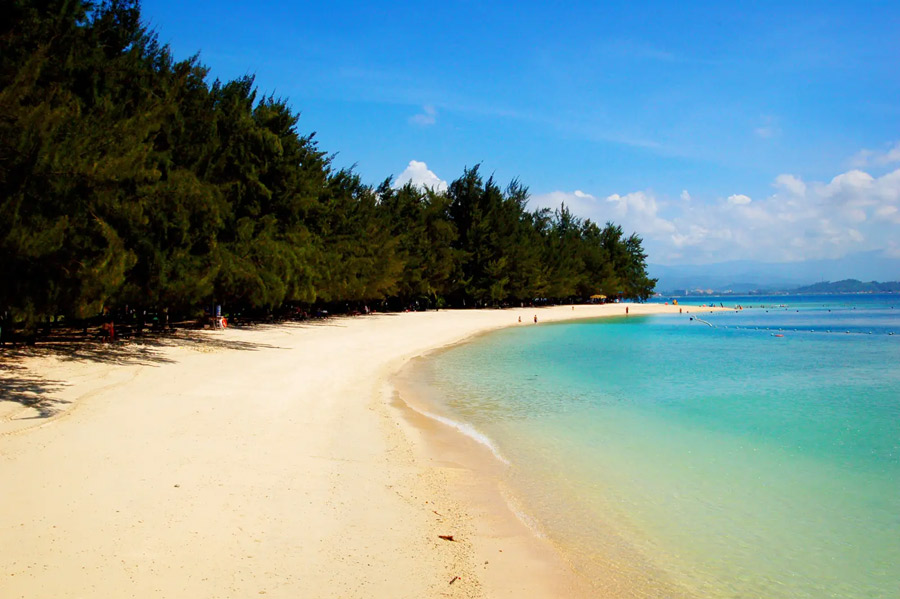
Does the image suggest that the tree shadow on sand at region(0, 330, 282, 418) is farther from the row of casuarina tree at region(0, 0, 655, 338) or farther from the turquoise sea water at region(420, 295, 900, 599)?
the turquoise sea water at region(420, 295, 900, 599)

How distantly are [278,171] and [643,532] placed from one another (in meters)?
26.6

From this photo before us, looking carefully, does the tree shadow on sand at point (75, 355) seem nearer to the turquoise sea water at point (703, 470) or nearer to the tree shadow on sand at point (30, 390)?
the tree shadow on sand at point (30, 390)

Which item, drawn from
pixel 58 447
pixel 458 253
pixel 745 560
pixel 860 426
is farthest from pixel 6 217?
pixel 458 253

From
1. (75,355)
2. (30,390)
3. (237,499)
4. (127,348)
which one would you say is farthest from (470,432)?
(127,348)

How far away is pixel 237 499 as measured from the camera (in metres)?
6.81

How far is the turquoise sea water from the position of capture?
6.52 m

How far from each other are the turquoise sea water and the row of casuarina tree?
29.1ft

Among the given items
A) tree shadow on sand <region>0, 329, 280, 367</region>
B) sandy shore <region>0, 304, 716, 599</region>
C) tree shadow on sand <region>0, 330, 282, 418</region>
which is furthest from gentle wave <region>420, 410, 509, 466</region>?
tree shadow on sand <region>0, 329, 280, 367</region>

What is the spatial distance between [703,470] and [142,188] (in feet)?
50.7

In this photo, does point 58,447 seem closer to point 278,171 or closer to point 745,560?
point 745,560

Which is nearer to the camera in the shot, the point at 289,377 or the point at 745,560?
the point at 745,560

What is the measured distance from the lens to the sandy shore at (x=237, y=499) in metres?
5.08

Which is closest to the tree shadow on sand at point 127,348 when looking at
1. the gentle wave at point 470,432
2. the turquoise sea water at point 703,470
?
the turquoise sea water at point 703,470

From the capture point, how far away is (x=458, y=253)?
66562 mm
